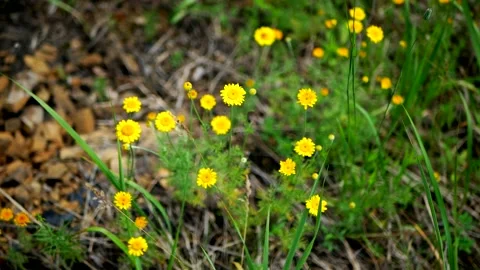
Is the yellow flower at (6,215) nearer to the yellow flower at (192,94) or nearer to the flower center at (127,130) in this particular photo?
the flower center at (127,130)

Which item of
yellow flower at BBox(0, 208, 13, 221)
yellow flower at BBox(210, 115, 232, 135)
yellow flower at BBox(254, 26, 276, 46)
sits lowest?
yellow flower at BBox(0, 208, 13, 221)

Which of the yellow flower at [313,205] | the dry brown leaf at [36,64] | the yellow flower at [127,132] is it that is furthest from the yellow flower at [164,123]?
the dry brown leaf at [36,64]

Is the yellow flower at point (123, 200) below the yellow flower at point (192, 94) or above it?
below

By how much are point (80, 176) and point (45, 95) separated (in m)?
0.55

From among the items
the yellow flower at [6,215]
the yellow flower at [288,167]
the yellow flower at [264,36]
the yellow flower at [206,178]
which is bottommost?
the yellow flower at [6,215]

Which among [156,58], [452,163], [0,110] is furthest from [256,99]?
[0,110]

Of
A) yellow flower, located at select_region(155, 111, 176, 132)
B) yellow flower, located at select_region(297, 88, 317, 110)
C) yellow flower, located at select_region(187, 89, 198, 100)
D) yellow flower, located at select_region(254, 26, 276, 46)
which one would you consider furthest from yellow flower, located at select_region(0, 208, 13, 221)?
yellow flower, located at select_region(254, 26, 276, 46)

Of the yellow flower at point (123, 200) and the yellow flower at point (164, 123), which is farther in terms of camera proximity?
the yellow flower at point (164, 123)

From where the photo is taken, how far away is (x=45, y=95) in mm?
2486

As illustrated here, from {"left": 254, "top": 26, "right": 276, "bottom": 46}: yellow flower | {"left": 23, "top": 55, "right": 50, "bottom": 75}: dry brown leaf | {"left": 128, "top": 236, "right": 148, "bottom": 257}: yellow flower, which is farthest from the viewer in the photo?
{"left": 23, "top": 55, "right": 50, "bottom": 75}: dry brown leaf

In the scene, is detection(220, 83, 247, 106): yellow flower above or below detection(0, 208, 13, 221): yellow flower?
above

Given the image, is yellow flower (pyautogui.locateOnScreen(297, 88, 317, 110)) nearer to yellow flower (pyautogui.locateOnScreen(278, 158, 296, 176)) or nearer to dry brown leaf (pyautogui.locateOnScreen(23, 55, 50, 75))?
yellow flower (pyautogui.locateOnScreen(278, 158, 296, 176))

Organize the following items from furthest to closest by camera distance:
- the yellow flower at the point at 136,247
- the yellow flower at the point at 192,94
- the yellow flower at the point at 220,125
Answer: the yellow flower at the point at 220,125 → the yellow flower at the point at 192,94 → the yellow flower at the point at 136,247

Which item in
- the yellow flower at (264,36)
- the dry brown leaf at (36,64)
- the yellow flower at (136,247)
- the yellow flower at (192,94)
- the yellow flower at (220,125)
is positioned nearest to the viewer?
the yellow flower at (136,247)
